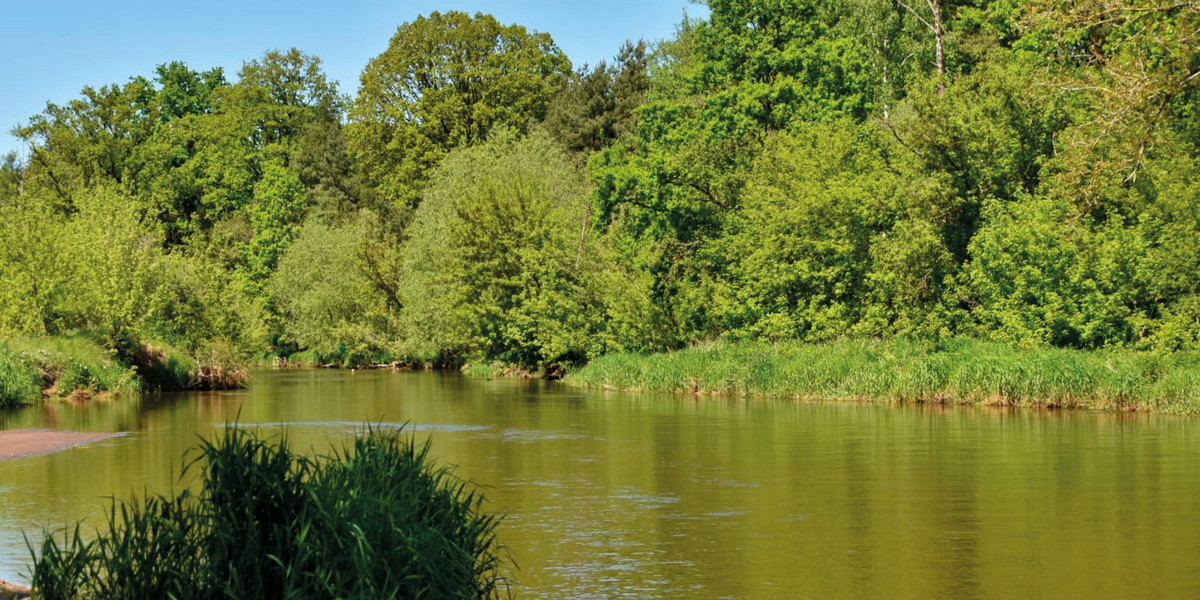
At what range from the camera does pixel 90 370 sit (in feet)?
146

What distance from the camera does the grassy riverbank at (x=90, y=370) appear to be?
40.2m

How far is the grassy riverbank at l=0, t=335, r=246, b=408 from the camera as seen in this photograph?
40250mm

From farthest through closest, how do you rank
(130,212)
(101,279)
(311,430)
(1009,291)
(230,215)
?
(230,215) → (130,212) → (101,279) → (1009,291) → (311,430)

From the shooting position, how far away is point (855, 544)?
16.0 m

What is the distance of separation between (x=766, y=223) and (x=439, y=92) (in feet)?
131

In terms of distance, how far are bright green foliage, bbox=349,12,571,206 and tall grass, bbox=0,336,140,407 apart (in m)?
36.2

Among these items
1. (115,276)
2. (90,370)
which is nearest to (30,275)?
(115,276)

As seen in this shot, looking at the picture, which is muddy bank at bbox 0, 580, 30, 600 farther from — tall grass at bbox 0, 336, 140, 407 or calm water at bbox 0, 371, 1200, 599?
tall grass at bbox 0, 336, 140, 407

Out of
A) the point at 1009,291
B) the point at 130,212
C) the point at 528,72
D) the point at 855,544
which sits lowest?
the point at 855,544

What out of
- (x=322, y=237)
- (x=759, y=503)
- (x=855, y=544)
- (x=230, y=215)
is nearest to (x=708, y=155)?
(x=759, y=503)

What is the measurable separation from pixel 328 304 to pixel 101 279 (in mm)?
31255

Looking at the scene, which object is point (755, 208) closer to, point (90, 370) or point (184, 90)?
point (90, 370)

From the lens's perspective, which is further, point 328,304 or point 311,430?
point 328,304

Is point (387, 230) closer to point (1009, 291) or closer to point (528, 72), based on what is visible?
point (528, 72)
